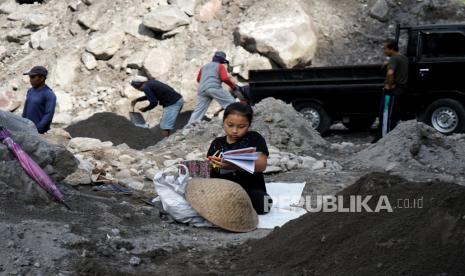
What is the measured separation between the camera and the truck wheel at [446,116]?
13.3m

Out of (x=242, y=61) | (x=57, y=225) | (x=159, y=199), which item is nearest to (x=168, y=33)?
(x=242, y=61)

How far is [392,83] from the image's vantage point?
40.0ft

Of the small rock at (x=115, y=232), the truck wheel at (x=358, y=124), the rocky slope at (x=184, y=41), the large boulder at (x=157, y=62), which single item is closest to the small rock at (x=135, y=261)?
the small rock at (x=115, y=232)

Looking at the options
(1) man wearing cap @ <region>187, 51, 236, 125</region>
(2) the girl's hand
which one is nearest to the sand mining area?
(2) the girl's hand

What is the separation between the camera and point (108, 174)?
926 centimetres

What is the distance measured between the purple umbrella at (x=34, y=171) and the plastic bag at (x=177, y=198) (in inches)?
34.5

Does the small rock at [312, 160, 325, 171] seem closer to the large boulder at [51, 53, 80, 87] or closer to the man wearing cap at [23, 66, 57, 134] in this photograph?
the man wearing cap at [23, 66, 57, 134]

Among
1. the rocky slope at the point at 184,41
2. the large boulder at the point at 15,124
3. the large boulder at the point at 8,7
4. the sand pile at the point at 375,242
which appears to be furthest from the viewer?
the large boulder at the point at 8,7

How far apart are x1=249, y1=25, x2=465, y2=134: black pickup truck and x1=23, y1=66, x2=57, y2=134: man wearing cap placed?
562 cm

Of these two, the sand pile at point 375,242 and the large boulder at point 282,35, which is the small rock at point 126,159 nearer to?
the sand pile at point 375,242

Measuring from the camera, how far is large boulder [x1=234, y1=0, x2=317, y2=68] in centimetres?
1747

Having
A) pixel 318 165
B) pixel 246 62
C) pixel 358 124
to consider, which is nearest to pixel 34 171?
pixel 318 165

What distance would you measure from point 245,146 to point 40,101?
3810 mm

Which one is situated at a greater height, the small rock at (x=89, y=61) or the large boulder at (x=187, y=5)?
the large boulder at (x=187, y=5)
